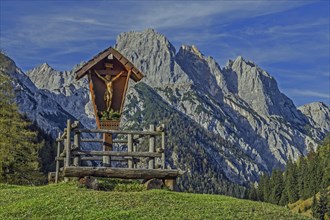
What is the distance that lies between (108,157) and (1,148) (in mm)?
23514

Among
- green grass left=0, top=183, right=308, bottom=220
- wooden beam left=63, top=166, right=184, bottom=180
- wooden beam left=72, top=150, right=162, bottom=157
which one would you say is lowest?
green grass left=0, top=183, right=308, bottom=220

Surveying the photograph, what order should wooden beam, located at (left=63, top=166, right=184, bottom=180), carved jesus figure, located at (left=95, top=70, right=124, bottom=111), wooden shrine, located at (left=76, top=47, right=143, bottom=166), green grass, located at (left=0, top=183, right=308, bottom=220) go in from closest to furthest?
green grass, located at (left=0, top=183, right=308, bottom=220), wooden beam, located at (left=63, top=166, right=184, bottom=180), wooden shrine, located at (left=76, top=47, right=143, bottom=166), carved jesus figure, located at (left=95, top=70, right=124, bottom=111)

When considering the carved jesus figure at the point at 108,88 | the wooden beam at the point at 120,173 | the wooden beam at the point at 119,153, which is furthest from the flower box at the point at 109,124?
the wooden beam at the point at 120,173

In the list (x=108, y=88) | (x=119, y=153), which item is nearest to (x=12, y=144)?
(x=108, y=88)

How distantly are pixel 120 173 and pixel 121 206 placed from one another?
6.89 metres

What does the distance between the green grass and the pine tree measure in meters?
26.0

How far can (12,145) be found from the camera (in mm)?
56781

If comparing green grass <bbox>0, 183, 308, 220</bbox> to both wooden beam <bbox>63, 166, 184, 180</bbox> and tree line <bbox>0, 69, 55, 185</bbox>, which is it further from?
tree line <bbox>0, 69, 55, 185</bbox>

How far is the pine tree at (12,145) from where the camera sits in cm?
5594

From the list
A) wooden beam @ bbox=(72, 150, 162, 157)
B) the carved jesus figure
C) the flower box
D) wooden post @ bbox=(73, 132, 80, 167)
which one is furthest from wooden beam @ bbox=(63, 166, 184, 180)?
the carved jesus figure

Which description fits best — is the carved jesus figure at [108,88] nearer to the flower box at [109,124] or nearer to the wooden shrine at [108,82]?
the wooden shrine at [108,82]

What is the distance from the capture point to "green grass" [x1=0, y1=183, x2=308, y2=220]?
24.5 meters

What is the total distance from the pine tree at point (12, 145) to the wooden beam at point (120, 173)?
80.5 feet

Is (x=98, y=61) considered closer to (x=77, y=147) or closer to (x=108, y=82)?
(x=108, y=82)
